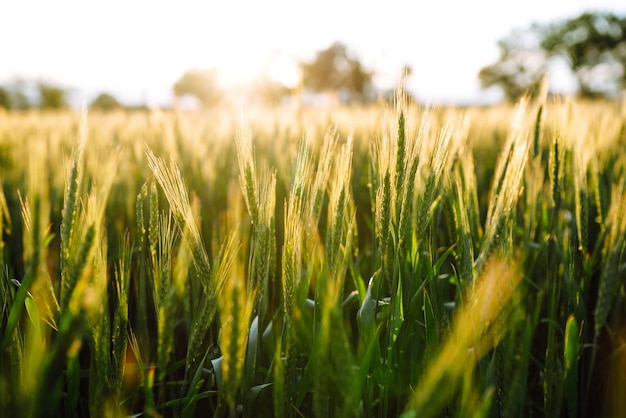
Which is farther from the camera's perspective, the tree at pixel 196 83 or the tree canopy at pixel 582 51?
the tree at pixel 196 83

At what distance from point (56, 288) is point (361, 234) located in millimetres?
1166

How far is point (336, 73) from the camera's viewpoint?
46.8 m

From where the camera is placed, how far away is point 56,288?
1.14m

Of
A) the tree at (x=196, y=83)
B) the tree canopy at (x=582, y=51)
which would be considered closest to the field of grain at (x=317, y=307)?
the tree canopy at (x=582, y=51)

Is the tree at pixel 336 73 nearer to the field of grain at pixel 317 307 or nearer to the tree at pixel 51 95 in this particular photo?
the tree at pixel 51 95

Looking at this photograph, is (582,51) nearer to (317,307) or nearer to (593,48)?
(593,48)

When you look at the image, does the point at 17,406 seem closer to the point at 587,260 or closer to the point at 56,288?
the point at 56,288

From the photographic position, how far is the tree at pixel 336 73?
45906mm

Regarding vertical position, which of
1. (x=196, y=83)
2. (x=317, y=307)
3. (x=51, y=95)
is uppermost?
(x=196, y=83)

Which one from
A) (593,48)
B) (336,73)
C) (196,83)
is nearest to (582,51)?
(593,48)

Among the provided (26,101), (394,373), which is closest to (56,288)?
(394,373)

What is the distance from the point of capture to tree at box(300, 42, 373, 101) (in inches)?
1807

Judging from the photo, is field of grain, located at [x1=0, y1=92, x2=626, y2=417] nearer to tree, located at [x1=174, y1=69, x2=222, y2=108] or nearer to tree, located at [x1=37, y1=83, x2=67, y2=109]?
tree, located at [x1=37, y1=83, x2=67, y2=109]

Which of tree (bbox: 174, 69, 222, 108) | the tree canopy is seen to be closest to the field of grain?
the tree canopy
